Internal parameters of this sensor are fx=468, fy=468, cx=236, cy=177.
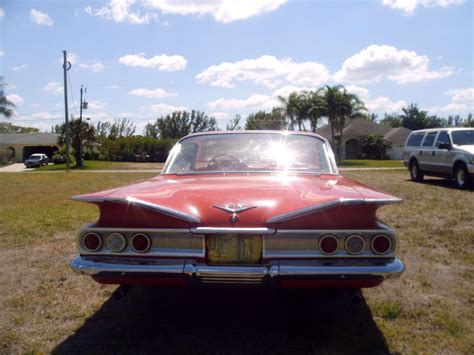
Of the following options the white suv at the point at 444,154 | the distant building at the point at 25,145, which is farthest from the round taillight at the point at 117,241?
the distant building at the point at 25,145

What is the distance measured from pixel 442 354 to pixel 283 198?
1.48m

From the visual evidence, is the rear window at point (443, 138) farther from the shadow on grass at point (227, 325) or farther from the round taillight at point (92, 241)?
the round taillight at point (92, 241)

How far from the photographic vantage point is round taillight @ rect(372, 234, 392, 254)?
119 inches

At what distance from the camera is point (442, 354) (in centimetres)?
312

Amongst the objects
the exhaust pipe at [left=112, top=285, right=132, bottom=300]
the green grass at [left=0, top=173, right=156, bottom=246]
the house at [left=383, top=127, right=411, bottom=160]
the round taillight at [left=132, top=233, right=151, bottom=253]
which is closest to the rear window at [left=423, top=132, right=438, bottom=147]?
the green grass at [left=0, top=173, right=156, bottom=246]

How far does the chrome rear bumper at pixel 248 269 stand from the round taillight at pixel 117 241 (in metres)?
0.07

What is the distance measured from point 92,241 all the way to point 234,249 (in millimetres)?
975

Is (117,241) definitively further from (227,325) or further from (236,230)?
(227,325)

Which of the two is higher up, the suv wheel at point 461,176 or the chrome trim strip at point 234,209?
the chrome trim strip at point 234,209

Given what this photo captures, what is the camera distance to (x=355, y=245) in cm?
302

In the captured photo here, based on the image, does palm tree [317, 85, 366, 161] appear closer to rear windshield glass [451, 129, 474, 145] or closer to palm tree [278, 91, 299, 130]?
palm tree [278, 91, 299, 130]

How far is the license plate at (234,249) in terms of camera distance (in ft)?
9.80

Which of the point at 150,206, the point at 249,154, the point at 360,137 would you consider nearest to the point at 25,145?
the point at 360,137

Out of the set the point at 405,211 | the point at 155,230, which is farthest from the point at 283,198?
the point at 405,211
